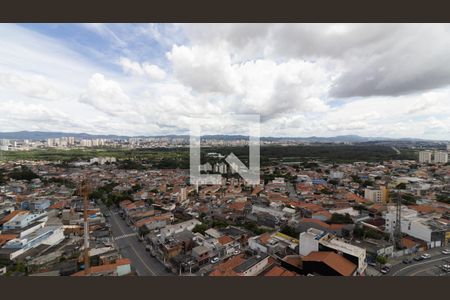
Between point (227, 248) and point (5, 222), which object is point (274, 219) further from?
point (5, 222)

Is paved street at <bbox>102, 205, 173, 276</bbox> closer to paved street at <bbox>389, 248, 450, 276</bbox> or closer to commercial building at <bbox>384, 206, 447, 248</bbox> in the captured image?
paved street at <bbox>389, 248, 450, 276</bbox>

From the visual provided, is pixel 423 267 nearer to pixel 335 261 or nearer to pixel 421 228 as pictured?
pixel 421 228

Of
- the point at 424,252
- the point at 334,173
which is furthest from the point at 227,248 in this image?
the point at 334,173

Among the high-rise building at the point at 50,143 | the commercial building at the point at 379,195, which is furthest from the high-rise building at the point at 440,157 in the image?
the high-rise building at the point at 50,143

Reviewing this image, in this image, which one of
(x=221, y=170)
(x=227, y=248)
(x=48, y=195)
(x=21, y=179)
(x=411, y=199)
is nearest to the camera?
(x=227, y=248)

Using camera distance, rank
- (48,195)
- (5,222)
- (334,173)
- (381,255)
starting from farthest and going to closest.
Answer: (334,173)
(48,195)
(5,222)
(381,255)

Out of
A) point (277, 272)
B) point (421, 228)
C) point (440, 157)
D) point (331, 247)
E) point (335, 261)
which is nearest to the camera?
point (277, 272)

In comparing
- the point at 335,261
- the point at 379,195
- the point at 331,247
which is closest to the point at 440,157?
the point at 379,195

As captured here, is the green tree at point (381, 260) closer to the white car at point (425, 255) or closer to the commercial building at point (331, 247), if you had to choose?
the commercial building at point (331, 247)

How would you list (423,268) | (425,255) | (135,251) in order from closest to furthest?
(423,268) → (425,255) → (135,251)
